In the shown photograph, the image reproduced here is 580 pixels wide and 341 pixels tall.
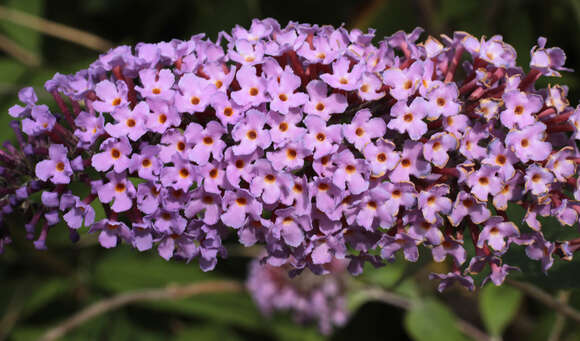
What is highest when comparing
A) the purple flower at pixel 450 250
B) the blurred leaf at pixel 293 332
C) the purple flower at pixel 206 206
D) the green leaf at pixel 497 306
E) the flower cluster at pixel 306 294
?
the purple flower at pixel 206 206

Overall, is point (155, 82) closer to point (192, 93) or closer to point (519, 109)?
point (192, 93)

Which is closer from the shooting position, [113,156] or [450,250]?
[113,156]

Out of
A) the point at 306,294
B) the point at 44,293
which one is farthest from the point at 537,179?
the point at 44,293

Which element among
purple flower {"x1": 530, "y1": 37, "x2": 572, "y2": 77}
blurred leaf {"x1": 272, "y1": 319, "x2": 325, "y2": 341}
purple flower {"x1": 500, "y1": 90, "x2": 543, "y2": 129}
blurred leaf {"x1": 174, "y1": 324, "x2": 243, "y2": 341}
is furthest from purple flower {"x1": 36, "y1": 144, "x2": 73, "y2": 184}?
blurred leaf {"x1": 272, "y1": 319, "x2": 325, "y2": 341}

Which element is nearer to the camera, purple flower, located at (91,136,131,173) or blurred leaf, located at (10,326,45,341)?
purple flower, located at (91,136,131,173)

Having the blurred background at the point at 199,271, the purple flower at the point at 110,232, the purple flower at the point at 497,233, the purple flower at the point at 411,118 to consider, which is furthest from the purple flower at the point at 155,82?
the blurred background at the point at 199,271

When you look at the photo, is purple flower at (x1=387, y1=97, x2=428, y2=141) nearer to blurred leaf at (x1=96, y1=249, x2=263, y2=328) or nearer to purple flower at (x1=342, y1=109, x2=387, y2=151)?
purple flower at (x1=342, y1=109, x2=387, y2=151)

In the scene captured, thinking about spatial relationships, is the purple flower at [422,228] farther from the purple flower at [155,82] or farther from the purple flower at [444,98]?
the purple flower at [155,82]
